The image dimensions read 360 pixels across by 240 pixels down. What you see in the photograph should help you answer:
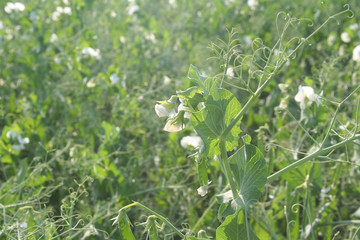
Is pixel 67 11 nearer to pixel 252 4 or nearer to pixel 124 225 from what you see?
pixel 252 4

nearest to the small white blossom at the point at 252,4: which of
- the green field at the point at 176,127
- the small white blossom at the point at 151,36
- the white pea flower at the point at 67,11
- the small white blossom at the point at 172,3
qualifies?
the green field at the point at 176,127

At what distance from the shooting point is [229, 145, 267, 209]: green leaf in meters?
0.82

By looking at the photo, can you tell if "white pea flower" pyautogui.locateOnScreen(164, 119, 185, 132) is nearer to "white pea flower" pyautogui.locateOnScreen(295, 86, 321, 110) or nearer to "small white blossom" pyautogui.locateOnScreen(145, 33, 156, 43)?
"white pea flower" pyautogui.locateOnScreen(295, 86, 321, 110)

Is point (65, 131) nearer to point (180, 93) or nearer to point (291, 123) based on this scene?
point (291, 123)

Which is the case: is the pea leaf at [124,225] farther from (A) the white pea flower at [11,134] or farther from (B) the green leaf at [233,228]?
(A) the white pea flower at [11,134]

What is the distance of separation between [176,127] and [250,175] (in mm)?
173

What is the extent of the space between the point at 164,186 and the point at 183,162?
18cm

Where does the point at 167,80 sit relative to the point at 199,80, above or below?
below

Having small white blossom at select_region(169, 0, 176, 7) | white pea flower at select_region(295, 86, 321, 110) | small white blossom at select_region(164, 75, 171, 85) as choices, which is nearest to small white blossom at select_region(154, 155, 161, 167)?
small white blossom at select_region(164, 75, 171, 85)

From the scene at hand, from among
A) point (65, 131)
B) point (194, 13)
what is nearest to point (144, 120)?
point (65, 131)

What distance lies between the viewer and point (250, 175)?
84 cm

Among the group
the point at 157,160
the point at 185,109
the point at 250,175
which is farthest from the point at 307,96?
the point at 157,160

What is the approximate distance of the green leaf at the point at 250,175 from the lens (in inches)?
32.4

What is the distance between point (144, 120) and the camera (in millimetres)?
2029
